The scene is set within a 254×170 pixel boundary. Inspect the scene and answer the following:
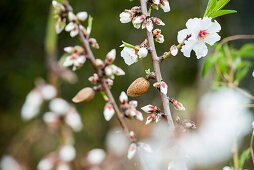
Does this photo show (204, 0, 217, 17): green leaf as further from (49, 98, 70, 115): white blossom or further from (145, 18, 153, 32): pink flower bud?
(49, 98, 70, 115): white blossom

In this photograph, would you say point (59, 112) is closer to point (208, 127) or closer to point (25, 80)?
point (208, 127)

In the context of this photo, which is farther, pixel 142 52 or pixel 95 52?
pixel 95 52

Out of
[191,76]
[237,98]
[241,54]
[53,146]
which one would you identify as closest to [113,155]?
[241,54]

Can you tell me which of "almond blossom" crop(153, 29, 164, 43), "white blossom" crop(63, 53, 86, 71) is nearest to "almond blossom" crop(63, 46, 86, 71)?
"white blossom" crop(63, 53, 86, 71)

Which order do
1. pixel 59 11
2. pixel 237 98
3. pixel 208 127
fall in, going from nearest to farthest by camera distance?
pixel 59 11
pixel 237 98
pixel 208 127

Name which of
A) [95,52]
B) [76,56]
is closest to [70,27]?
[76,56]

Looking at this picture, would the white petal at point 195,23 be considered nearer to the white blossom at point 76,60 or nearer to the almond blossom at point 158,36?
the almond blossom at point 158,36

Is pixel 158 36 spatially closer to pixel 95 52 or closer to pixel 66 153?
pixel 66 153
